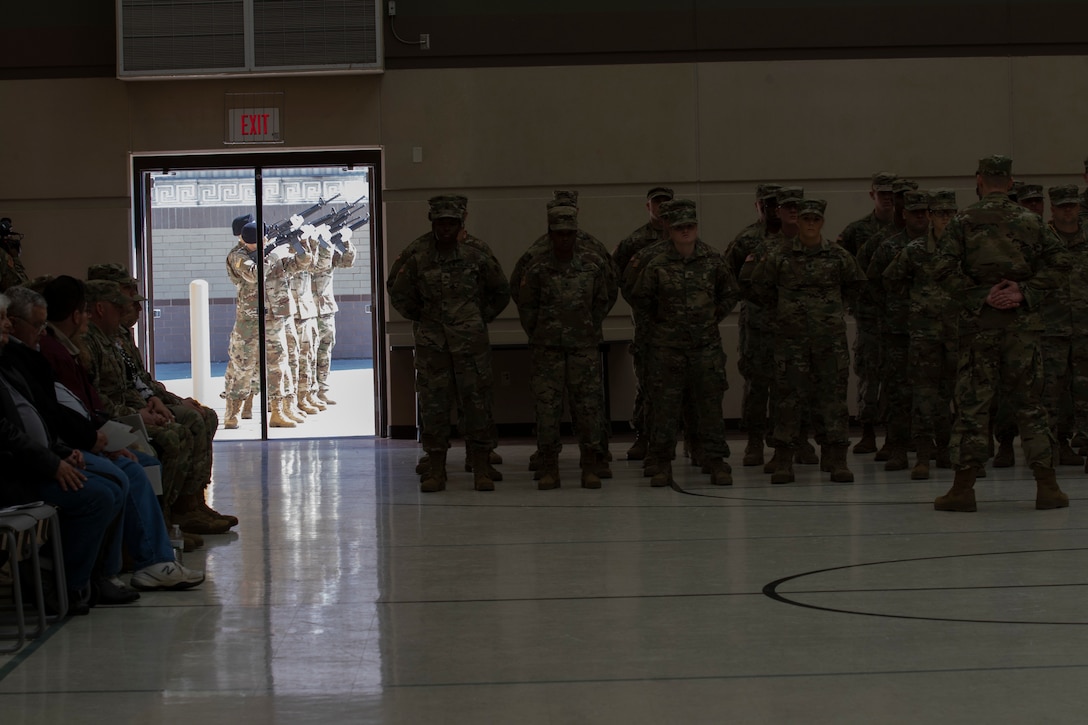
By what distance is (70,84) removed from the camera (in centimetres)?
1197

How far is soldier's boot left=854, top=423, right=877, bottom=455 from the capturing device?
10.3m

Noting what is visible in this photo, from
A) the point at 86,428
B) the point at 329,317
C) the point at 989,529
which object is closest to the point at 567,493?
the point at 989,529

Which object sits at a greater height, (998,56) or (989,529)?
(998,56)

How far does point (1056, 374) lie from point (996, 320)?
206cm

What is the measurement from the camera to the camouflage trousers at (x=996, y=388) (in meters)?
Answer: 7.20

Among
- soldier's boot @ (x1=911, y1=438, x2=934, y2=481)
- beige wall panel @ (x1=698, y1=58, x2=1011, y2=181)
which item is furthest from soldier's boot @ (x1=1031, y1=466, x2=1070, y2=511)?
beige wall panel @ (x1=698, y1=58, x2=1011, y2=181)

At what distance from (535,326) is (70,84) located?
18.1 ft

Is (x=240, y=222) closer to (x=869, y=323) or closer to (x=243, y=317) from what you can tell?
(x=243, y=317)

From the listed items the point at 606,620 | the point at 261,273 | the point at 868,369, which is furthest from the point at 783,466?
the point at 261,273

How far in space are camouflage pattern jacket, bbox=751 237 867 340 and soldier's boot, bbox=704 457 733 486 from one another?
0.89 meters

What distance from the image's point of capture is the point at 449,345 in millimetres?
8828

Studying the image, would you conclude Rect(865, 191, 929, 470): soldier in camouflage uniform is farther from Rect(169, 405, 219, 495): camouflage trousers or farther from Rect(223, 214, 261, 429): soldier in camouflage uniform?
Rect(223, 214, 261, 429): soldier in camouflage uniform

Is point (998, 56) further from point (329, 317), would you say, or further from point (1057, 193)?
point (329, 317)

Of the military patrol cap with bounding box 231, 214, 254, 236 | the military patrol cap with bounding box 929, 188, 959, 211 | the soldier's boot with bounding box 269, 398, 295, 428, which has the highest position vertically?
the military patrol cap with bounding box 231, 214, 254, 236
